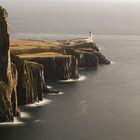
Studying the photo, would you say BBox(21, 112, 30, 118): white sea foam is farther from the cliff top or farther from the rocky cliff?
the cliff top

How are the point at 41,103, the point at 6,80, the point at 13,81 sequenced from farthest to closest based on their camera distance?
the point at 41,103 < the point at 13,81 < the point at 6,80

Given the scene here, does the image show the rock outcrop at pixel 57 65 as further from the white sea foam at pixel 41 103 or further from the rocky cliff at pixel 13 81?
the white sea foam at pixel 41 103

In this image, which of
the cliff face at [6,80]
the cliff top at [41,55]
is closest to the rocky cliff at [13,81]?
the cliff face at [6,80]

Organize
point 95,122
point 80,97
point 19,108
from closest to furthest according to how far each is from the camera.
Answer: point 95,122
point 19,108
point 80,97

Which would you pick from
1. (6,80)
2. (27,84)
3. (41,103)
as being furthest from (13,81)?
(41,103)

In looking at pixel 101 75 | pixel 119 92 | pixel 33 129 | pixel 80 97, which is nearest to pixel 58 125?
pixel 33 129

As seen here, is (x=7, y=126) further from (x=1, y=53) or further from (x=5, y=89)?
(x=1, y=53)

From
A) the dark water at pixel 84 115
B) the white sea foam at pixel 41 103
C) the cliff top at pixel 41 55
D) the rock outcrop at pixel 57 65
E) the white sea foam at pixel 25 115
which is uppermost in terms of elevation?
the cliff top at pixel 41 55

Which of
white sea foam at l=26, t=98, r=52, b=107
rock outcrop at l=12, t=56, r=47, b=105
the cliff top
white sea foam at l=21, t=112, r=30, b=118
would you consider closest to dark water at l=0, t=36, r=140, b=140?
white sea foam at l=21, t=112, r=30, b=118

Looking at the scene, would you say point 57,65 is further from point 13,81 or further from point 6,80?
point 6,80
